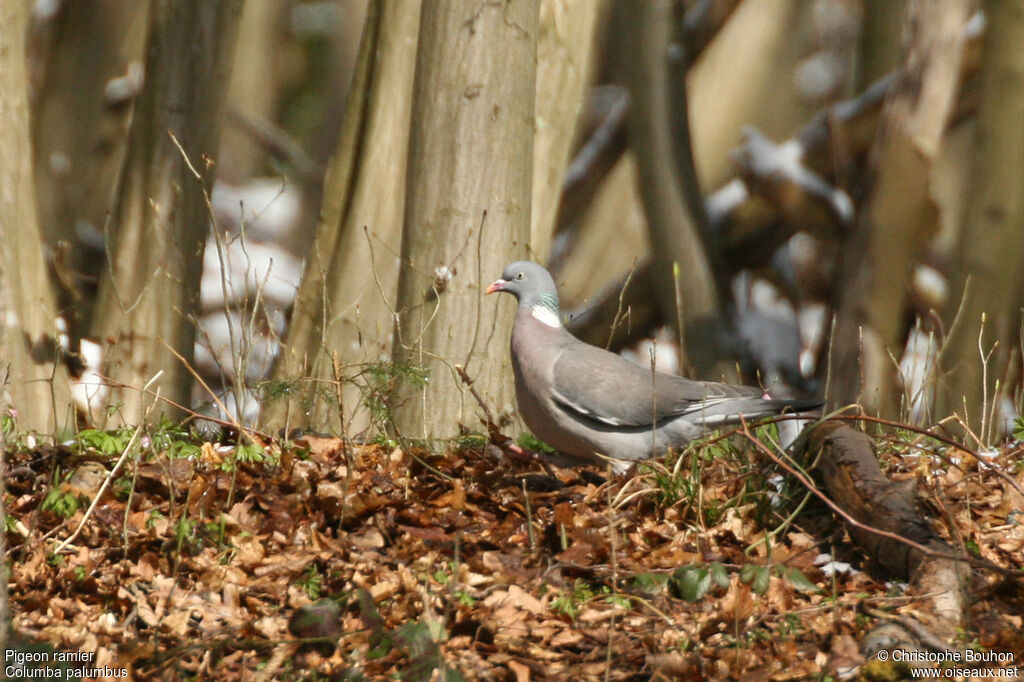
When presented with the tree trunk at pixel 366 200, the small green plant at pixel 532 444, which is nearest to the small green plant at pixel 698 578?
the small green plant at pixel 532 444

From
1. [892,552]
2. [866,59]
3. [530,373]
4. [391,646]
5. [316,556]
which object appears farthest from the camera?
[866,59]

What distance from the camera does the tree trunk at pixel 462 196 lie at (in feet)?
17.5

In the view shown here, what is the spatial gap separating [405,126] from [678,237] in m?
2.62

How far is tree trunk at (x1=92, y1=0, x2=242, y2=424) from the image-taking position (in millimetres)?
6840

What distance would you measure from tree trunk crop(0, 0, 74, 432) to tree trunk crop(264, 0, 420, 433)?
150cm

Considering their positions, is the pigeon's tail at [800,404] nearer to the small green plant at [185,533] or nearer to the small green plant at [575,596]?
the small green plant at [575,596]

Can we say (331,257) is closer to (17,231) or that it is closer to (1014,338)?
(17,231)

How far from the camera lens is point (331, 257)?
712cm

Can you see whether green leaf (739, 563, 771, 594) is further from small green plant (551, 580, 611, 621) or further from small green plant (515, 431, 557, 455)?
small green plant (515, 431, 557, 455)

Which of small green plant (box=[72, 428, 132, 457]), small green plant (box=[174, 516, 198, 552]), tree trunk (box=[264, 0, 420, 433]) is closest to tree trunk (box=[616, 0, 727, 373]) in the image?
tree trunk (box=[264, 0, 420, 433])

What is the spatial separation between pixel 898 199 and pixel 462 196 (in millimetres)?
3800

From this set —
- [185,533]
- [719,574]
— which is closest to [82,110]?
[185,533]

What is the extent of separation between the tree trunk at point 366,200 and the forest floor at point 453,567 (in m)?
2.57

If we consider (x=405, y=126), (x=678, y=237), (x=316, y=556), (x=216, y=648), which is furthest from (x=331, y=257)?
(x=216, y=648)
